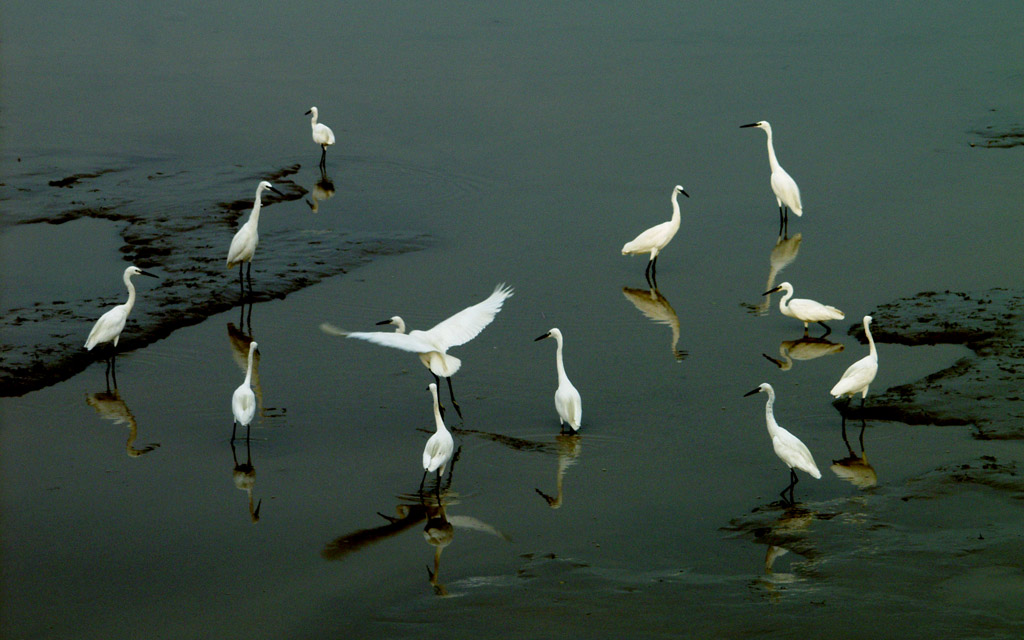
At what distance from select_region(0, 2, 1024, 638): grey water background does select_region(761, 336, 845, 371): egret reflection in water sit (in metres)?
0.16

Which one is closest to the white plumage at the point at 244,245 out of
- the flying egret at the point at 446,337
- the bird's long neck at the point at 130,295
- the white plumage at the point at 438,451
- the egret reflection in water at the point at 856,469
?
the bird's long neck at the point at 130,295

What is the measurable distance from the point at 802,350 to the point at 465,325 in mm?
4292

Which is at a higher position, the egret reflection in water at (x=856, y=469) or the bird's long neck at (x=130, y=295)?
the bird's long neck at (x=130, y=295)

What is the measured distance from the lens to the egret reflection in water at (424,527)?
357 inches

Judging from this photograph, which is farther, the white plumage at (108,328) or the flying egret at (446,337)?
the white plumage at (108,328)

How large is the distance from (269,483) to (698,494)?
12.4 ft

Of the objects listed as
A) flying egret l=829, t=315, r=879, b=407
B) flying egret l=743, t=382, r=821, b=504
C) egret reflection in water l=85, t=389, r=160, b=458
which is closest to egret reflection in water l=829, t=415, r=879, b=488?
flying egret l=743, t=382, r=821, b=504

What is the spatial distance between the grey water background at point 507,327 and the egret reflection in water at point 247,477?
68 millimetres

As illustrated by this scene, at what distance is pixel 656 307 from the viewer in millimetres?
15156

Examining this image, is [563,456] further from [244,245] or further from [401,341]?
[244,245]

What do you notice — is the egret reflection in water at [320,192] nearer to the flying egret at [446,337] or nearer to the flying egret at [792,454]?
the flying egret at [446,337]

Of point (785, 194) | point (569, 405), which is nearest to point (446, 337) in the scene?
point (569, 405)

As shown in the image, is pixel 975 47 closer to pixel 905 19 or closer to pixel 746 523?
pixel 905 19

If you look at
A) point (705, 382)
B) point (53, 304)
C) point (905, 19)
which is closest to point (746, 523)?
point (705, 382)
